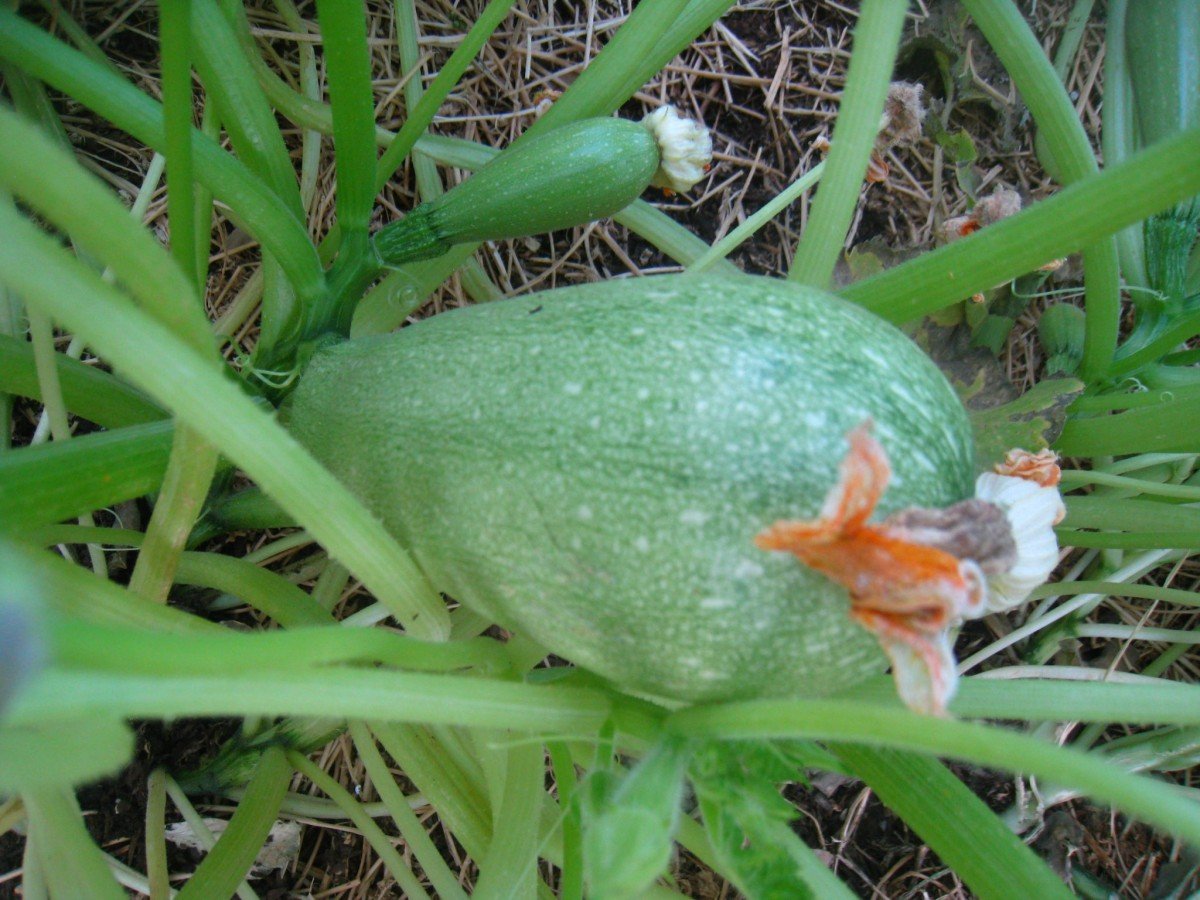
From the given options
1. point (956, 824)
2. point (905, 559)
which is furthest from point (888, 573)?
point (956, 824)

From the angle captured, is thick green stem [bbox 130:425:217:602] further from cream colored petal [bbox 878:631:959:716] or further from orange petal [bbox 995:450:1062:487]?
orange petal [bbox 995:450:1062:487]

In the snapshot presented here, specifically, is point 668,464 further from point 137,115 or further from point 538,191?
point 137,115

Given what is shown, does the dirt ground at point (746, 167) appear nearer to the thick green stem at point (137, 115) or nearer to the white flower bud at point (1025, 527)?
the thick green stem at point (137, 115)

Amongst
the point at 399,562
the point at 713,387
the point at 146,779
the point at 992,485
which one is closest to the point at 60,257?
the point at 399,562

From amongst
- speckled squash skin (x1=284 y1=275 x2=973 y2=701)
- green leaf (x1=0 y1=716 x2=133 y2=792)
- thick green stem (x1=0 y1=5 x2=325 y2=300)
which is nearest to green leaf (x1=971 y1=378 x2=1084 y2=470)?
speckled squash skin (x1=284 y1=275 x2=973 y2=701)

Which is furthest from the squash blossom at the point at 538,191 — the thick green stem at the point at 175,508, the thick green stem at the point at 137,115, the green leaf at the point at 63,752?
the green leaf at the point at 63,752

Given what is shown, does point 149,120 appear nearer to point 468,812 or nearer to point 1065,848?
point 468,812
